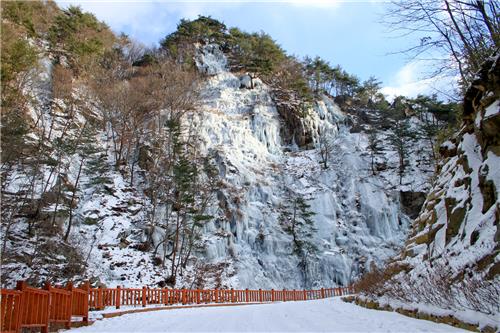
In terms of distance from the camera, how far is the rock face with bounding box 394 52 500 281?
Answer: 247 inches

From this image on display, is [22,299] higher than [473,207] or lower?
lower

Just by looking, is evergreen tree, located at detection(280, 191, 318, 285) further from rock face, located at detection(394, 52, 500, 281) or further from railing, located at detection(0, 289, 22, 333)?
railing, located at detection(0, 289, 22, 333)

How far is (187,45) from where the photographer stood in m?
43.6

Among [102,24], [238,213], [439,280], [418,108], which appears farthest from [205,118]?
[439,280]

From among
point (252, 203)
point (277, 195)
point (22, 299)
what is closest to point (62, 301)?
point (22, 299)

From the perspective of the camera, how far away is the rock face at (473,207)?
20.6 feet

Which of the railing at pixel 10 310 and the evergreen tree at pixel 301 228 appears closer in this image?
the railing at pixel 10 310

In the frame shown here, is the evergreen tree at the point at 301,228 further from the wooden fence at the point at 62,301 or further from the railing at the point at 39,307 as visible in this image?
the railing at the point at 39,307

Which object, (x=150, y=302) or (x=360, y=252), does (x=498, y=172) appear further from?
(x=360, y=252)

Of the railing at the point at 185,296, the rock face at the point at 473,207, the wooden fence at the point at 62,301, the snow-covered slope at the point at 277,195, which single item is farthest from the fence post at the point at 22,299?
the snow-covered slope at the point at 277,195

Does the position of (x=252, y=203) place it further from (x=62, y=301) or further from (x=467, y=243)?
(x=467, y=243)

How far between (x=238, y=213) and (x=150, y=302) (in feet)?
44.0

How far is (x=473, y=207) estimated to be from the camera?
24.4ft

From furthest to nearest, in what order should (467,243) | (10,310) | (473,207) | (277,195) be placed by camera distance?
(277,195)
(473,207)
(467,243)
(10,310)
